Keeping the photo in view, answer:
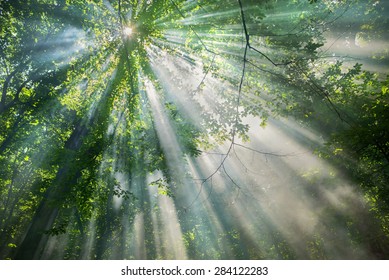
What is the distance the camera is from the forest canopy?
5363mm

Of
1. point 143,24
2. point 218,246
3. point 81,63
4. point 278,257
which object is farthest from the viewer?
point 218,246

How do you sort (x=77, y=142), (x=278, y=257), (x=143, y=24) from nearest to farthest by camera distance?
(x=143, y=24), (x=77, y=142), (x=278, y=257)

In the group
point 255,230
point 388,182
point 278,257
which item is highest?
point 255,230

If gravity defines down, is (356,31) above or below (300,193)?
above

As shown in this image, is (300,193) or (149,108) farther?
(300,193)

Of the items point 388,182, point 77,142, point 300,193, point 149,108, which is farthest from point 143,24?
point 300,193

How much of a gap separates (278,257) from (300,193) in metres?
Answer: 8.32

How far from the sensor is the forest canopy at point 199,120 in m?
5.36

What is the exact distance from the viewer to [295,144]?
12.3 meters

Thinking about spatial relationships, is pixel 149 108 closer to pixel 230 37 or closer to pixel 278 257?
pixel 230 37

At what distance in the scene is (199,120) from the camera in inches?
272

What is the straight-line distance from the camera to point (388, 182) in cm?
629

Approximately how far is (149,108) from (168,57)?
5.25 ft
